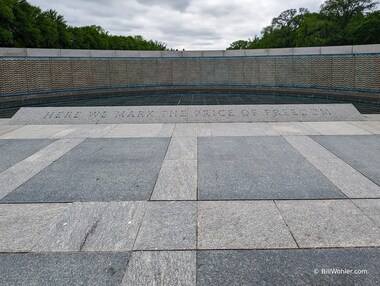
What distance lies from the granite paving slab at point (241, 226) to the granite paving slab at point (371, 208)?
4.39ft

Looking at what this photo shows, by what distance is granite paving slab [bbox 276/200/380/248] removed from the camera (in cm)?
391

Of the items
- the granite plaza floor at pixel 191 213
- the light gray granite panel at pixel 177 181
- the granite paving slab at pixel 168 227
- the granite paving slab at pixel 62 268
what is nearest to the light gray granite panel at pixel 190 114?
the granite plaza floor at pixel 191 213

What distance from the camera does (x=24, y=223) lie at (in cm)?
448

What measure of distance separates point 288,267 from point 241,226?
970 mm

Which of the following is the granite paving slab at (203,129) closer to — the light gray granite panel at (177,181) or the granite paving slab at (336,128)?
the light gray granite panel at (177,181)

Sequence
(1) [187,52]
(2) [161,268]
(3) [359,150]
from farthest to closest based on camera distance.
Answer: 1. (1) [187,52]
2. (3) [359,150]
3. (2) [161,268]

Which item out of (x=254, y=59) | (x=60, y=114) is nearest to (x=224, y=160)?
(x=60, y=114)

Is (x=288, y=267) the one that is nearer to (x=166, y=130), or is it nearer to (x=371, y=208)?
(x=371, y=208)

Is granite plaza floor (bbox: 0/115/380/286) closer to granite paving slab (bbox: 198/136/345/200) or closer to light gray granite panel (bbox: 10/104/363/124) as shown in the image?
granite paving slab (bbox: 198/136/345/200)

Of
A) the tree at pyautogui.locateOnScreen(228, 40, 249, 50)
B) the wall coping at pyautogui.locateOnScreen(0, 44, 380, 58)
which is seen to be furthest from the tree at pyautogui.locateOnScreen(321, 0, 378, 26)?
the tree at pyautogui.locateOnScreen(228, 40, 249, 50)

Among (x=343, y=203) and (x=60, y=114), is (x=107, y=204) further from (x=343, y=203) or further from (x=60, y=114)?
(x=60, y=114)

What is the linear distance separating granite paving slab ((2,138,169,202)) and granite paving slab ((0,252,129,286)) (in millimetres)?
1614

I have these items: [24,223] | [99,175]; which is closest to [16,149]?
[99,175]

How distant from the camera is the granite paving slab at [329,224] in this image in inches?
154
